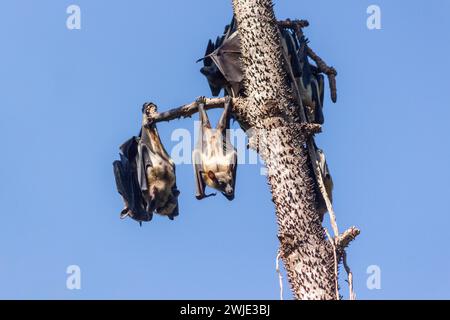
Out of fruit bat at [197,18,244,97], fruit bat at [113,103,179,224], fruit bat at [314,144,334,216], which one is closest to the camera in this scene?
fruit bat at [314,144,334,216]

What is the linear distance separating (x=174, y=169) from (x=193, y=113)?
2.00m

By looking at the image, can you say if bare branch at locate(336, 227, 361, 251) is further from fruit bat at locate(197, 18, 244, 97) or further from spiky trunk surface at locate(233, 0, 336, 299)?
fruit bat at locate(197, 18, 244, 97)

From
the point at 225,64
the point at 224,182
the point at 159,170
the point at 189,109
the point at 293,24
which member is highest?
the point at 293,24

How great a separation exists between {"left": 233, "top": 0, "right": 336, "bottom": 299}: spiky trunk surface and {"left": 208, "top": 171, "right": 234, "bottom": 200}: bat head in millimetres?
1235

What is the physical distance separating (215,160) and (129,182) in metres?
1.37

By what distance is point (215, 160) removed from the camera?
12609mm

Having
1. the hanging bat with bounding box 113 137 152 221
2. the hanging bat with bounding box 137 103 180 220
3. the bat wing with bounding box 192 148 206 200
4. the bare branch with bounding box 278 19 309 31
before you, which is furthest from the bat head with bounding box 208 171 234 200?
the bare branch with bounding box 278 19 309 31

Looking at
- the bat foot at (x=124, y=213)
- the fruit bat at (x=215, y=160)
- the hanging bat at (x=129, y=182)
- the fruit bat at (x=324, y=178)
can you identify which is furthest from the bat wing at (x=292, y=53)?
the bat foot at (x=124, y=213)

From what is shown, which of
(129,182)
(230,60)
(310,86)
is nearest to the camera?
(230,60)

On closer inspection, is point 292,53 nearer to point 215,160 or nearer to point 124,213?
point 215,160

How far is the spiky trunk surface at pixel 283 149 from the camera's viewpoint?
422 inches

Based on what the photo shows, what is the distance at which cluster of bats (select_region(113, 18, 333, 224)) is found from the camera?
12250 millimetres

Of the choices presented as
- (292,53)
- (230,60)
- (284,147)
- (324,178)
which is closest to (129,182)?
(230,60)
